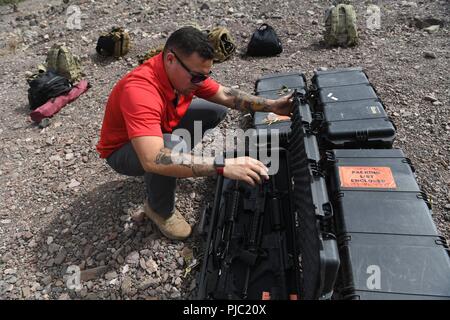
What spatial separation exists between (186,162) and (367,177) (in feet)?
5.05

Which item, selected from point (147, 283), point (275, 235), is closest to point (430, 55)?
point (275, 235)

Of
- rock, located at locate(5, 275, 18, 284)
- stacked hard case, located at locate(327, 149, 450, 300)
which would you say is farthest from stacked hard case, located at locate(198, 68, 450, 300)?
rock, located at locate(5, 275, 18, 284)

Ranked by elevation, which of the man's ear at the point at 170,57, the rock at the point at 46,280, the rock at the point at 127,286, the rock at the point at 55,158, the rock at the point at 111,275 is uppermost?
the man's ear at the point at 170,57

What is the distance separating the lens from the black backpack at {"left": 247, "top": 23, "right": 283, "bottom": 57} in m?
5.97

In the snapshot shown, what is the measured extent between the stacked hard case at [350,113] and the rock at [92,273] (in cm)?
230

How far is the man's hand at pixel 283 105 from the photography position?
3.26 metres

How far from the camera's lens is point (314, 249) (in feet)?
6.87

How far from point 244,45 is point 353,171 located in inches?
158

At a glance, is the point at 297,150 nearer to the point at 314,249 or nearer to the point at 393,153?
the point at 393,153

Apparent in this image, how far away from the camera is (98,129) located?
4.87 metres

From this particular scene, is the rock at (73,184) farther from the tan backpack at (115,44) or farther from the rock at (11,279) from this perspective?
the tan backpack at (115,44)

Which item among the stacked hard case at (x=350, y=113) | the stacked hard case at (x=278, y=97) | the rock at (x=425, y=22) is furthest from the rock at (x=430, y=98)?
the rock at (x=425, y=22)

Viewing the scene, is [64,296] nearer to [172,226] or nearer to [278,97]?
[172,226]
